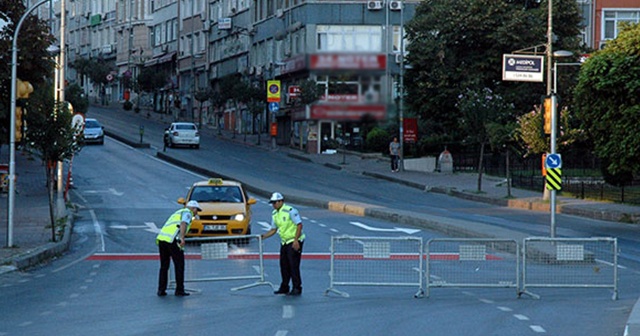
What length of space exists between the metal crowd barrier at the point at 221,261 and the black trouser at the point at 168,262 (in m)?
1.11

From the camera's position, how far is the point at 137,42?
108 meters

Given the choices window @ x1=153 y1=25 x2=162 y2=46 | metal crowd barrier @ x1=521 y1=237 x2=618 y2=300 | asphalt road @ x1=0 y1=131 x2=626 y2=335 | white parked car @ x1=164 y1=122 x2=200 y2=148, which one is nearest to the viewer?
asphalt road @ x1=0 y1=131 x2=626 y2=335

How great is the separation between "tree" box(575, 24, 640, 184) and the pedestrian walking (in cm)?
2074

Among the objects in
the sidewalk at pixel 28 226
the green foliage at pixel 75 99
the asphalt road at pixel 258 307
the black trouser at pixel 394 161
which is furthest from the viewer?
the green foliage at pixel 75 99

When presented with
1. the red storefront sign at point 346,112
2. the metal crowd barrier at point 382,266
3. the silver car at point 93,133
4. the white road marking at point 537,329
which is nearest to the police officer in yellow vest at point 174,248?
the metal crowd barrier at point 382,266

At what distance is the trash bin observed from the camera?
63000 mm

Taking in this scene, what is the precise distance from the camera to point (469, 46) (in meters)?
67.5

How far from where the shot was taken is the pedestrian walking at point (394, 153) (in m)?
61.6

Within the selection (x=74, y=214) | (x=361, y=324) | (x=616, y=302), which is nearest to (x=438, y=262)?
(x=616, y=302)

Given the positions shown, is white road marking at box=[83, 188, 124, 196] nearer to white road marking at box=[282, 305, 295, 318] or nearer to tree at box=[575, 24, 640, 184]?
tree at box=[575, 24, 640, 184]

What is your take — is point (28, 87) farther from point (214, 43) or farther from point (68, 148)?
point (214, 43)

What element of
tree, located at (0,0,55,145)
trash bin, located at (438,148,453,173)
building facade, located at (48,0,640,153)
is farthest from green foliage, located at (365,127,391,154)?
tree, located at (0,0,55,145)

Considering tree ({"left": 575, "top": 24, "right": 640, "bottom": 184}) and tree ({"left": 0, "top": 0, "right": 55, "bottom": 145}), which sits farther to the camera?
tree ({"left": 575, "top": 24, "right": 640, "bottom": 184})

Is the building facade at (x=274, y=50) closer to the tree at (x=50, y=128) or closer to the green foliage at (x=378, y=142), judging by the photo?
the green foliage at (x=378, y=142)
